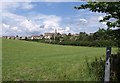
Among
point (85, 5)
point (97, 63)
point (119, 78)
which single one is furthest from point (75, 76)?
point (85, 5)

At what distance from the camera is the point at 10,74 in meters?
13.1

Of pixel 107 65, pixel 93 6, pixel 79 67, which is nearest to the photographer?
pixel 107 65

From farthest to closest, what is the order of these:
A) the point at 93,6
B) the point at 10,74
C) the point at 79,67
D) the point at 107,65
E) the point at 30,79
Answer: the point at 79,67
the point at 10,74
the point at 30,79
the point at 93,6
the point at 107,65

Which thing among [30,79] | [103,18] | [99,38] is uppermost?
[103,18]

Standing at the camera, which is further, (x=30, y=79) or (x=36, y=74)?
(x=36, y=74)

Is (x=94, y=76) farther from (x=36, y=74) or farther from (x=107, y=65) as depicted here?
(x=107, y=65)

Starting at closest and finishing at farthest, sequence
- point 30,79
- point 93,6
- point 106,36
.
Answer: point 93,6 → point 106,36 → point 30,79

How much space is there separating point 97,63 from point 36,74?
8.96 feet

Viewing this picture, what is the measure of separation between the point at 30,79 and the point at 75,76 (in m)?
1.93

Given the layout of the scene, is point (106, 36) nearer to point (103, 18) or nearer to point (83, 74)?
point (103, 18)

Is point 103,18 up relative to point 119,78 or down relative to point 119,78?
up

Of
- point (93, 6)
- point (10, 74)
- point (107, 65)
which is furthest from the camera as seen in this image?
point (10, 74)

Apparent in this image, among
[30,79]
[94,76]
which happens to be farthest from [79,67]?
[30,79]

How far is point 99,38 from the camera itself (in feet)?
33.2
